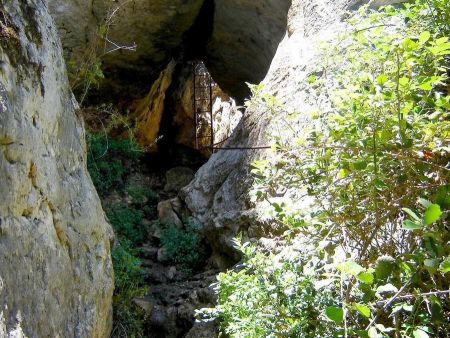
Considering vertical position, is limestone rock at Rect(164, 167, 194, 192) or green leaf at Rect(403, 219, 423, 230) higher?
limestone rock at Rect(164, 167, 194, 192)

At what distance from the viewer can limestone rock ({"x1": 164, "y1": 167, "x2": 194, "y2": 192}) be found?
7.41 meters

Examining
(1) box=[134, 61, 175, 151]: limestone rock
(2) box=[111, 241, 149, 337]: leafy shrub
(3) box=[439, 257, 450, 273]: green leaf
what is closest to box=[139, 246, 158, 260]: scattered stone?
(2) box=[111, 241, 149, 337]: leafy shrub

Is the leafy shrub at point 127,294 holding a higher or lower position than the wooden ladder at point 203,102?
lower

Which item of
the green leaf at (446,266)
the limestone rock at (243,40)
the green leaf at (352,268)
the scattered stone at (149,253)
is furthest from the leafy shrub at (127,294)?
the limestone rock at (243,40)

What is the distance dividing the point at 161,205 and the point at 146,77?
2.59m

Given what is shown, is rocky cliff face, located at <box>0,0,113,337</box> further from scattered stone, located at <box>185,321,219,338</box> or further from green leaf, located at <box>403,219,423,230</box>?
green leaf, located at <box>403,219,423,230</box>

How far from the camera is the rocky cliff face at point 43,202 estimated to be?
2.38m

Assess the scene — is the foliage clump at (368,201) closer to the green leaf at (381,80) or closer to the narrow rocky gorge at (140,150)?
the green leaf at (381,80)

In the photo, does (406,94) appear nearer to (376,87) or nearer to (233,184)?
(376,87)

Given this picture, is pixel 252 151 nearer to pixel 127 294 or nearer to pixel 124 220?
pixel 127 294

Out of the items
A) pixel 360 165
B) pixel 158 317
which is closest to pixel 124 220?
pixel 158 317

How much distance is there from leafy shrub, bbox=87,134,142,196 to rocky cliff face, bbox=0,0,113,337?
9.20 ft

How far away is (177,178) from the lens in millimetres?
7621

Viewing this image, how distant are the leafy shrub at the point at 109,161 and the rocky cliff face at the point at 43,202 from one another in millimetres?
2803
